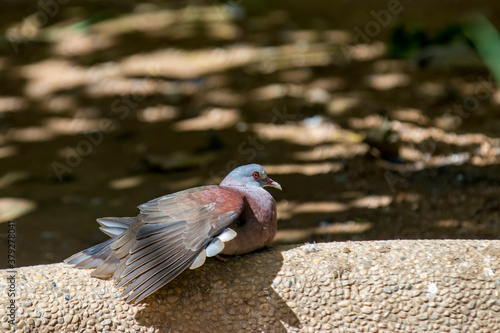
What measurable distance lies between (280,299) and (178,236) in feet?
1.82

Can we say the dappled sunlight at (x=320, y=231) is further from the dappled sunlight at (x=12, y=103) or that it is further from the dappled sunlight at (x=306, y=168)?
the dappled sunlight at (x=12, y=103)

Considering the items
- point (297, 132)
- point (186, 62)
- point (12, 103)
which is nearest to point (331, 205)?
point (297, 132)

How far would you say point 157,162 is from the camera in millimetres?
5578

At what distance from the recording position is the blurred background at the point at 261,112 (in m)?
4.85

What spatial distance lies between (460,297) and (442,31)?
4403 mm

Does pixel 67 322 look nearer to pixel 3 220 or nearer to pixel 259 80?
pixel 3 220

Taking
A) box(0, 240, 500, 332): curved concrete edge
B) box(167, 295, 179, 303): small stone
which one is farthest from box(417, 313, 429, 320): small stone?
box(167, 295, 179, 303): small stone

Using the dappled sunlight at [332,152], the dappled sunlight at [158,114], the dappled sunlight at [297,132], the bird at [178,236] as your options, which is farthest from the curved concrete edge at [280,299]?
the dappled sunlight at [158,114]

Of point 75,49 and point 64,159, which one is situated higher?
point 75,49

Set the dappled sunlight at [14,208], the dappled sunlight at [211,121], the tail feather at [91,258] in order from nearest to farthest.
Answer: the tail feather at [91,258] → the dappled sunlight at [14,208] → the dappled sunlight at [211,121]

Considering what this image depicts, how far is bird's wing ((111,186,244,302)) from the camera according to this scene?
273 centimetres

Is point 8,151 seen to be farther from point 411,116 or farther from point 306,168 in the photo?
point 411,116

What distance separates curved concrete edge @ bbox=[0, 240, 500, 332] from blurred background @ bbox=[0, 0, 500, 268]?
1.47 m

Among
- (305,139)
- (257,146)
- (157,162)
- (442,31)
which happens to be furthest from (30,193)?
(442,31)
